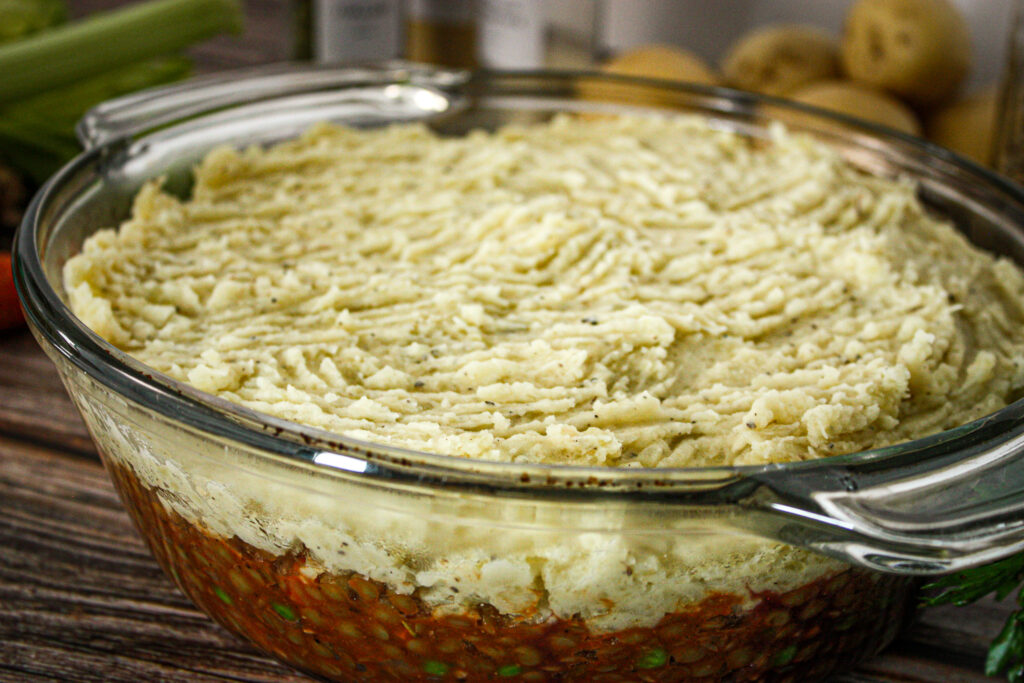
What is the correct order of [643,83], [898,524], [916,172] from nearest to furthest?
[898,524], [916,172], [643,83]

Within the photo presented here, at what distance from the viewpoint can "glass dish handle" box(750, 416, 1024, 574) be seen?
0.63 m

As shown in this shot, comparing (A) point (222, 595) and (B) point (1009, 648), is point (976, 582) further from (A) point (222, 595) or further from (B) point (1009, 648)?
(A) point (222, 595)

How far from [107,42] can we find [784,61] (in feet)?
3.88

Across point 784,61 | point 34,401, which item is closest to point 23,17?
point 34,401

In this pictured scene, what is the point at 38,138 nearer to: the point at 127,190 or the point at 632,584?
the point at 127,190

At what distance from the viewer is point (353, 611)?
73cm

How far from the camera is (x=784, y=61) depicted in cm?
194

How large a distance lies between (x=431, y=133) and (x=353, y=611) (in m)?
0.82

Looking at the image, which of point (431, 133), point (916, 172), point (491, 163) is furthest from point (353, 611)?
point (916, 172)

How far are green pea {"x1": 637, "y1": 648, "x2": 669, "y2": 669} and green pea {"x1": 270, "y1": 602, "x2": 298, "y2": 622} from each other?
0.83 feet

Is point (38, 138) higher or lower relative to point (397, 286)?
higher

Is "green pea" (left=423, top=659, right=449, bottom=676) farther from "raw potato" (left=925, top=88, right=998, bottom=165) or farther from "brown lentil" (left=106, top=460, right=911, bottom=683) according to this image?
"raw potato" (left=925, top=88, right=998, bottom=165)

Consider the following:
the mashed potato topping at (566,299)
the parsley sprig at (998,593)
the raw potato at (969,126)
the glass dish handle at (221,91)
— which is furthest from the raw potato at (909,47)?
the parsley sprig at (998,593)

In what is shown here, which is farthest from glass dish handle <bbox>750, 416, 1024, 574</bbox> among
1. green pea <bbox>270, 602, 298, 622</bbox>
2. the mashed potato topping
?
green pea <bbox>270, 602, 298, 622</bbox>
